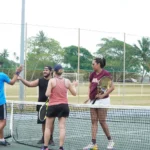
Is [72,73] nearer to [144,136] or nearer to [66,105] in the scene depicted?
[144,136]

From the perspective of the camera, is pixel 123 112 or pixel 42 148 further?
pixel 123 112

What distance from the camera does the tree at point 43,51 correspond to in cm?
2003

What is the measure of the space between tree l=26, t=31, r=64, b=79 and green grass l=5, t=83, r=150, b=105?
1.37m

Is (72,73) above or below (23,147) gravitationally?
above

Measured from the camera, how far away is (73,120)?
1112 centimetres

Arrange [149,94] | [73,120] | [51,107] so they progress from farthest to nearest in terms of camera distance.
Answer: [149,94]
[73,120]
[51,107]

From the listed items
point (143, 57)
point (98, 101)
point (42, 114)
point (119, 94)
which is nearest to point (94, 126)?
point (98, 101)

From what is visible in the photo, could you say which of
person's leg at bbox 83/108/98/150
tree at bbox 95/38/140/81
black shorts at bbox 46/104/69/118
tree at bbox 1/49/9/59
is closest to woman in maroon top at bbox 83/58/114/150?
person's leg at bbox 83/108/98/150

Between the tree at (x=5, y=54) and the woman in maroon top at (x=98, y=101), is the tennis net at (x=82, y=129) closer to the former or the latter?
the woman in maroon top at (x=98, y=101)

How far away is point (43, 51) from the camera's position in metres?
22.1

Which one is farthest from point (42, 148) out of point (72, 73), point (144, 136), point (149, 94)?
point (149, 94)

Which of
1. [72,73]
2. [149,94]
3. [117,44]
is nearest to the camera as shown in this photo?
[72,73]

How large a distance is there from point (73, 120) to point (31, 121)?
4.33ft

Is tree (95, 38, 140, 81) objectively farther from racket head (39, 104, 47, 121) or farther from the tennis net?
racket head (39, 104, 47, 121)
